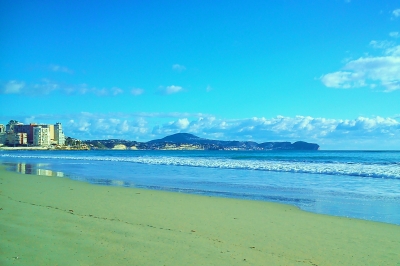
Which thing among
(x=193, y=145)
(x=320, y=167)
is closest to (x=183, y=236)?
(x=320, y=167)

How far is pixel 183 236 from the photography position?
6785 millimetres

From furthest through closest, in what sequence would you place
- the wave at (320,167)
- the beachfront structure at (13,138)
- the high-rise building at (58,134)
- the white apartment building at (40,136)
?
the high-rise building at (58,134), the white apartment building at (40,136), the beachfront structure at (13,138), the wave at (320,167)

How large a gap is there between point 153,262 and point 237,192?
10721mm

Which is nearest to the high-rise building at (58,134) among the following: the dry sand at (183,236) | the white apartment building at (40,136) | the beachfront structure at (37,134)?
the beachfront structure at (37,134)

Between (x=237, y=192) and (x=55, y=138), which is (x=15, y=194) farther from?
(x=55, y=138)

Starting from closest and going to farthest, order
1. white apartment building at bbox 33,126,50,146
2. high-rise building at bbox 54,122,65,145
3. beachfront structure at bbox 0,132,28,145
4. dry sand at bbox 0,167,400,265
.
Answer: dry sand at bbox 0,167,400,265, beachfront structure at bbox 0,132,28,145, white apartment building at bbox 33,126,50,146, high-rise building at bbox 54,122,65,145

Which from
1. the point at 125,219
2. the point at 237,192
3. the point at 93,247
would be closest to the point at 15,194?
the point at 125,219

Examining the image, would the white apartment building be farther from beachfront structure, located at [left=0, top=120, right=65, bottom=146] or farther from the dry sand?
the dry sand

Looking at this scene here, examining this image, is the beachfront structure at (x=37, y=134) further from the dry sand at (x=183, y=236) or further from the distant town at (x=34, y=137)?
the dry sand at (x=183, y=236)

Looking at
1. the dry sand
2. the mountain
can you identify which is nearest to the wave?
the dry sand

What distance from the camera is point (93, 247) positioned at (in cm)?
576

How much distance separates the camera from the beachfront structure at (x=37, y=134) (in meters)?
154

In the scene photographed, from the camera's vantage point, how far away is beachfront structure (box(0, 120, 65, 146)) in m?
154

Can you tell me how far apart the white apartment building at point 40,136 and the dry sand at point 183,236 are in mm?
159733
